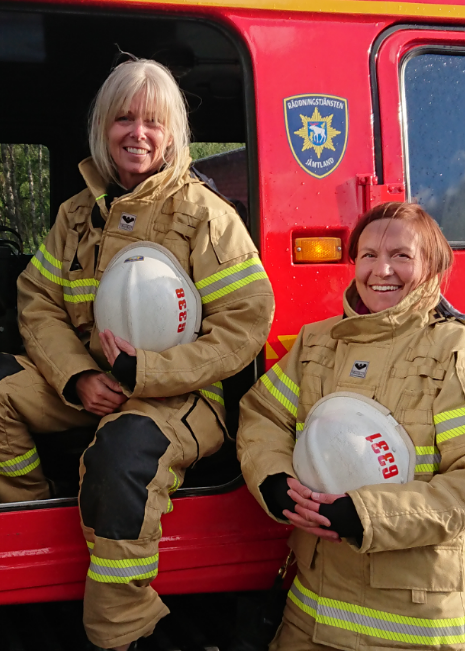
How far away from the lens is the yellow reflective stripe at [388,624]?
1640 millimetres

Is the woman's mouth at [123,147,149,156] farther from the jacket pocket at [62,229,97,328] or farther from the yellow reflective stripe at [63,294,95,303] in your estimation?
the yellow reflective stripe at [63,294,95,303]

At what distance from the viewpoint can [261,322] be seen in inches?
77.7

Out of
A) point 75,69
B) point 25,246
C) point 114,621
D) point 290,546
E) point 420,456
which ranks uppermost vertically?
point 75,69

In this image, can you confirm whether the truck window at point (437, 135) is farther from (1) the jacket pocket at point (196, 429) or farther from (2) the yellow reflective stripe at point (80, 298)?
(2) the yellow reflective stripe at point (80, 298)

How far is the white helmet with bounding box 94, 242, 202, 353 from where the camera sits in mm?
1917

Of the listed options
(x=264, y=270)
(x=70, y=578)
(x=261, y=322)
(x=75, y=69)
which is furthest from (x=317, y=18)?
(x=70, y=578)

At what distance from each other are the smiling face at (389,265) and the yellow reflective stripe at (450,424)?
0.33 metres

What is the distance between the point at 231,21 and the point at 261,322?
35.7 inches

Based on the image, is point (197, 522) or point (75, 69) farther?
point (75, 69)

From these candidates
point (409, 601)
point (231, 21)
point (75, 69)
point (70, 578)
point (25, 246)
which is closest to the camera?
point (409, 601)

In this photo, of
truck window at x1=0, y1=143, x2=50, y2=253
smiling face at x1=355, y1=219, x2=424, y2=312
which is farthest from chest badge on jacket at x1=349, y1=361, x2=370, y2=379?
truck window at x1=0, y1=143, x2=50, y2=253

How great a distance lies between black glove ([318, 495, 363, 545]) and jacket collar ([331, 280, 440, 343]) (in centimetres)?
45

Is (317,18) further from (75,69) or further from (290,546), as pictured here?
(290,546)

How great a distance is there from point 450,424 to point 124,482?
0.83m
